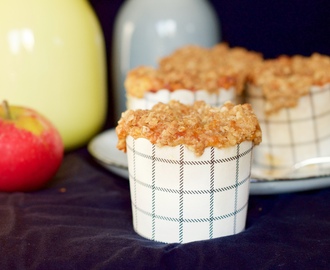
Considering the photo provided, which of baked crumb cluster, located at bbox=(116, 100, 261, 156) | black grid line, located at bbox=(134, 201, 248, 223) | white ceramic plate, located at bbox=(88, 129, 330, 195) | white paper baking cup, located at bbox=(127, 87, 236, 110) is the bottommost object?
white ceramic plate, located at bbox=(88, 129, 330, 195)

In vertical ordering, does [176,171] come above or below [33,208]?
above

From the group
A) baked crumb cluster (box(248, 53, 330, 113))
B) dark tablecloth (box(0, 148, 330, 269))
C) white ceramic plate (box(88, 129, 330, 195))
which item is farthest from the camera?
baked crumb cluster (box(248, 53, 330, 113))

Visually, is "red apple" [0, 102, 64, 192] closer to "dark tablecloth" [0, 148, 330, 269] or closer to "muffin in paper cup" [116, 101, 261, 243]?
"dark tablecloth" [0, 148, 330, 269]

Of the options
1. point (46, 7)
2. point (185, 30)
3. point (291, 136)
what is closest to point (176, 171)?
point (291, 136)

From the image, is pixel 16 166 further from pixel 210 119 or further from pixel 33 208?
pixel 210 119

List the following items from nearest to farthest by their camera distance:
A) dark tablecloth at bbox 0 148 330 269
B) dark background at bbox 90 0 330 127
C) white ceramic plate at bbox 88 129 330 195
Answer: dark tablecloth at bbox 0 148 330 269 → white ceramic plate at bbox 88 129 330 195 → dark background at bbox 90 0 330 127

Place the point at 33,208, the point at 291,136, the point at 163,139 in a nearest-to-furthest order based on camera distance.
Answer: the point at 163,139 → the point at 33,208 → the point at 291,136

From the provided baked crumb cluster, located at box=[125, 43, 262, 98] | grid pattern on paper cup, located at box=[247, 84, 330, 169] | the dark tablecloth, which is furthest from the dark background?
the dark tablecloth
